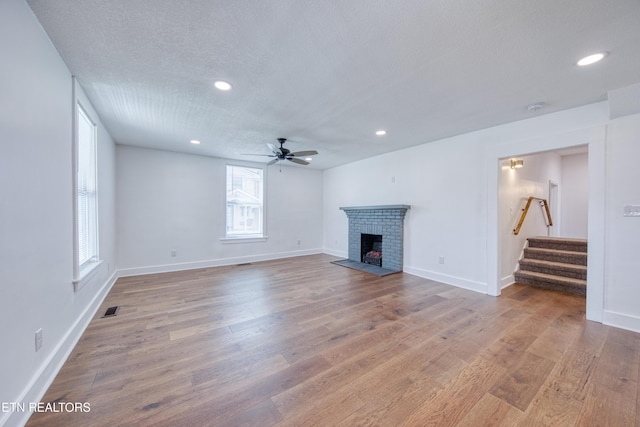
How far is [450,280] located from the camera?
4117mm

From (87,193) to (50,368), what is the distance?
6.52 feet

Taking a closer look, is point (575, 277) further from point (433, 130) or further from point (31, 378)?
point (31, 378)

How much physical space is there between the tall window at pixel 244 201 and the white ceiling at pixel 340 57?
2.46 m

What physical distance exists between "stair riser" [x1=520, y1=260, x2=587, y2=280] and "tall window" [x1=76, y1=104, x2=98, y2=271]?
258 inches

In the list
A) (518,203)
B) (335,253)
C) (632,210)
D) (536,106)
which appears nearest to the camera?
(632,210)

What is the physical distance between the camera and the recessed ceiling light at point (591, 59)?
1.94m

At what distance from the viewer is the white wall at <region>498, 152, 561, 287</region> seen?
393cm

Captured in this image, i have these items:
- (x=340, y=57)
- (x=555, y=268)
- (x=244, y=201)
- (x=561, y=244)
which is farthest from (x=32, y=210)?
(x=561, y=244)

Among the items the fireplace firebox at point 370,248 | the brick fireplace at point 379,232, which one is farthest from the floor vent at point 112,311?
the fireplace firebox at point 370,248

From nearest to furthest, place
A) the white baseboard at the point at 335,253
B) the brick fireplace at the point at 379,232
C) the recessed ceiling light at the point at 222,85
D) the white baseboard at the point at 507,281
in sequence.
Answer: the recessed ceiling light at the point at 222,85 < the white baseboard at the point at 507,281 < the brick fireplace at the point at 379,232 < the white baseboard at the point at 335,253

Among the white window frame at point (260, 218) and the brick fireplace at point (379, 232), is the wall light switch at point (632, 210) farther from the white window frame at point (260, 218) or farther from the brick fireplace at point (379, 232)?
the white window frame at point (260, 218)

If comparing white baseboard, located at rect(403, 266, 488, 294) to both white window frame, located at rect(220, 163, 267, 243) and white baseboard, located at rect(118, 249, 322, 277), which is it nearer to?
white baseboard, located at rect(118, 249, 322, 277)

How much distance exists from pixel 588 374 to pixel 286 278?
3.76m

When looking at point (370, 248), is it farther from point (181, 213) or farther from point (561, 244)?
point (181, 213)
